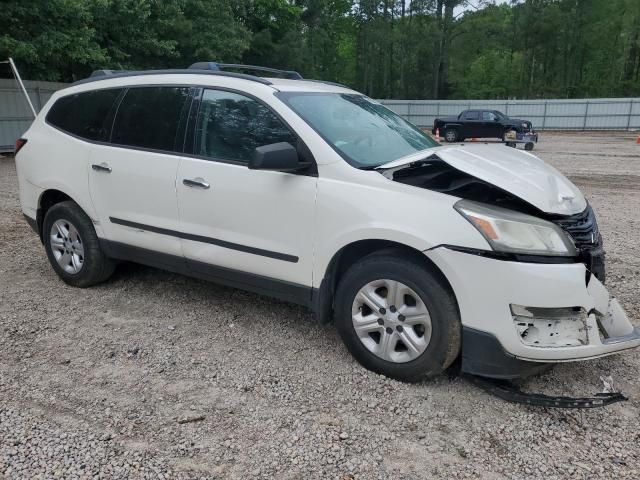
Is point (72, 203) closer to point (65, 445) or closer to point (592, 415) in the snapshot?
point (65, 445)

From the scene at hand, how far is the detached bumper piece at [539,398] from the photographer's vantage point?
284cm

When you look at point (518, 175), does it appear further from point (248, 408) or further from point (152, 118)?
point (152, 118)

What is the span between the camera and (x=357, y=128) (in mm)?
3730

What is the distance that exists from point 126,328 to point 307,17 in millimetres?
45541

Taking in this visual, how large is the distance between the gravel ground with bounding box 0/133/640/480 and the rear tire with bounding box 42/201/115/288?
313mm

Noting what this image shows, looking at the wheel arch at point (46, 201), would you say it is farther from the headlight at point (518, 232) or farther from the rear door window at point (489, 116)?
the rear door window at point (489, 116)

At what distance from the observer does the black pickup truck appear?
903 inches

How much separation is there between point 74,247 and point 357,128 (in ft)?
8.95

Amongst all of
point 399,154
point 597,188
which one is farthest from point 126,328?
point 597,188

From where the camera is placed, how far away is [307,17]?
45.1 meters

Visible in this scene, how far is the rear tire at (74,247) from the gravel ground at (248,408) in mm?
313

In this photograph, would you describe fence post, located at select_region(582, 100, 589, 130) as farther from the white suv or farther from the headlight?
the headlight

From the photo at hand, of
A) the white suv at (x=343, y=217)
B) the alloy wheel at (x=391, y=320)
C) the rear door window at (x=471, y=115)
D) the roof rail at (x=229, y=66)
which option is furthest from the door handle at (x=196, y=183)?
the rear door window at (x=471, y=115)

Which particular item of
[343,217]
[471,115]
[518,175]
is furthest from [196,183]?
[471,115]
